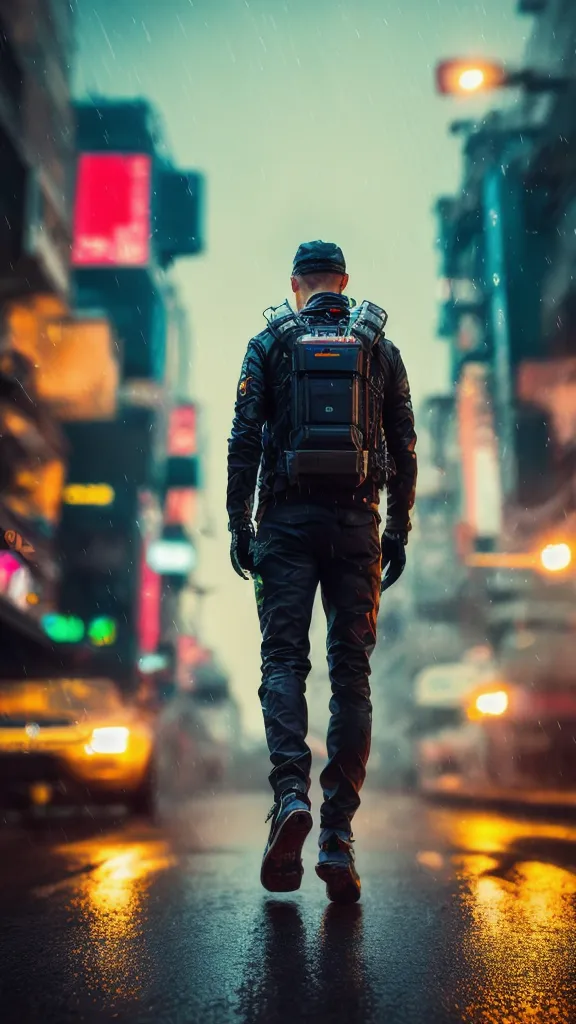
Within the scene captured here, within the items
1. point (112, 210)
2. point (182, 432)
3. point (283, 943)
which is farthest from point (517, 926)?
point (182, 432)

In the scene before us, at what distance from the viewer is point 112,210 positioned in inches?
1305

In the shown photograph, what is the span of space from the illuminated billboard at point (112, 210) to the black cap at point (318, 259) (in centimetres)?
2976

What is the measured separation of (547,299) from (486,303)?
5.94m

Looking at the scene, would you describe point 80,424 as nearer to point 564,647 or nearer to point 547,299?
point 547,299

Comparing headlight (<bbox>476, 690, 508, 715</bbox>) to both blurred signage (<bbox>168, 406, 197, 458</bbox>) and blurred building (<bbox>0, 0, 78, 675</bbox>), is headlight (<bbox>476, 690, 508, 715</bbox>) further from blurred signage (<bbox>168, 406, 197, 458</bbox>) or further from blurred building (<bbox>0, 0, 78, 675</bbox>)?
blurred signage (<bbox>168, 406, 197, 458</bbox>)

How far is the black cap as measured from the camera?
13.0 feet

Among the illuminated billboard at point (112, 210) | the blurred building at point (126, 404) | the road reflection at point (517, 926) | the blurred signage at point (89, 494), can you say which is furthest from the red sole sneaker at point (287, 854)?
the illuminated billboard at point (112, 210)

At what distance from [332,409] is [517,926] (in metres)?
1.79

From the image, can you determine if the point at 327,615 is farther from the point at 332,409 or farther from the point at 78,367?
the point at 78,367

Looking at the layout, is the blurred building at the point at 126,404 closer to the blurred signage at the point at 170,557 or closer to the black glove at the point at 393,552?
the blurred signage at the point at 170,557

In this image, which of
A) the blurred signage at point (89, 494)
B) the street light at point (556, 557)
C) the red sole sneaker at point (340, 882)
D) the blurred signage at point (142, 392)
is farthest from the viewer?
the blurred signage at point (142, 392)

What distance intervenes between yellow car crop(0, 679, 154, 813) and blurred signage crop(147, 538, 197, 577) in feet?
94.1

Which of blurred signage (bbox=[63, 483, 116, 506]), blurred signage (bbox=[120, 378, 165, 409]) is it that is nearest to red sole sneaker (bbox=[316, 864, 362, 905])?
blurred signage (bbox=[63, 483, 116, 506])

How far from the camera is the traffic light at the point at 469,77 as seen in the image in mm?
15875
